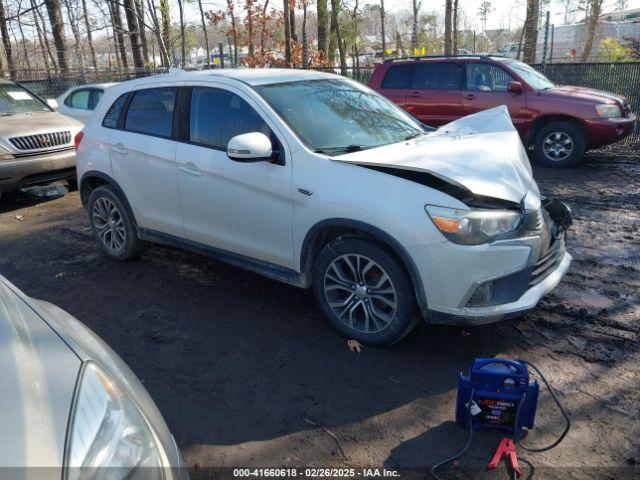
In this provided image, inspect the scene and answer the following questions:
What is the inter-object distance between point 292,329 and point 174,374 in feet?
3.00

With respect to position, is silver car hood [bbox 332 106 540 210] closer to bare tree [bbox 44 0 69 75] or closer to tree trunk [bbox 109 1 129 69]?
tree trunk [bbox 109 1 129 69]

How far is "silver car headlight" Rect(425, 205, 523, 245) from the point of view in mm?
3270

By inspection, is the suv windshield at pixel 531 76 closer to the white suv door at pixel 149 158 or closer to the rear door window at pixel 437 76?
the rear door window at pixel 437 76

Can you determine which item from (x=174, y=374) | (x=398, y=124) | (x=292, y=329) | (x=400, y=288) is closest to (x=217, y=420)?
(x=174, y=374)

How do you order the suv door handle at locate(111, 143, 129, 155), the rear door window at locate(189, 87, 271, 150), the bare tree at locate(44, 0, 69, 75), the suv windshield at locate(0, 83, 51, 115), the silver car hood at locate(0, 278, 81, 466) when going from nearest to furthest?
the silver car hood at locate(0, 278, 81, 466) → the rear door window at locate(189, 87, 271, 150) → the suv door handle at locate(111, 143, 129, 155) → the suv windshield at locate(0, 83, 51, 115) → the bare tree at locate(44, 0, 69, 75)

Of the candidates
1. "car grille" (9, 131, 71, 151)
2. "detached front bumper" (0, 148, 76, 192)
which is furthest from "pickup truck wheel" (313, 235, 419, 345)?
"car grille" (9, 131, 71, 151)

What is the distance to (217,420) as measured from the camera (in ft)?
10.3

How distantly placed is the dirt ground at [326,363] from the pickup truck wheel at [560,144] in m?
3.87

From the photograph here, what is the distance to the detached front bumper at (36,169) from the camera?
7.61 meters

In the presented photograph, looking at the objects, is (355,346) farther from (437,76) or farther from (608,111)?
(437,76)

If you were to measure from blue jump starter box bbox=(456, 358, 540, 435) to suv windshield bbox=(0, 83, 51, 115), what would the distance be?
8.53 metres

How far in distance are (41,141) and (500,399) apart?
294 inches

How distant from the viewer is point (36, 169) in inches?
308

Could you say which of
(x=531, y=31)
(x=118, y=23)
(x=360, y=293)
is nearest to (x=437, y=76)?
(x=531, y=31)
